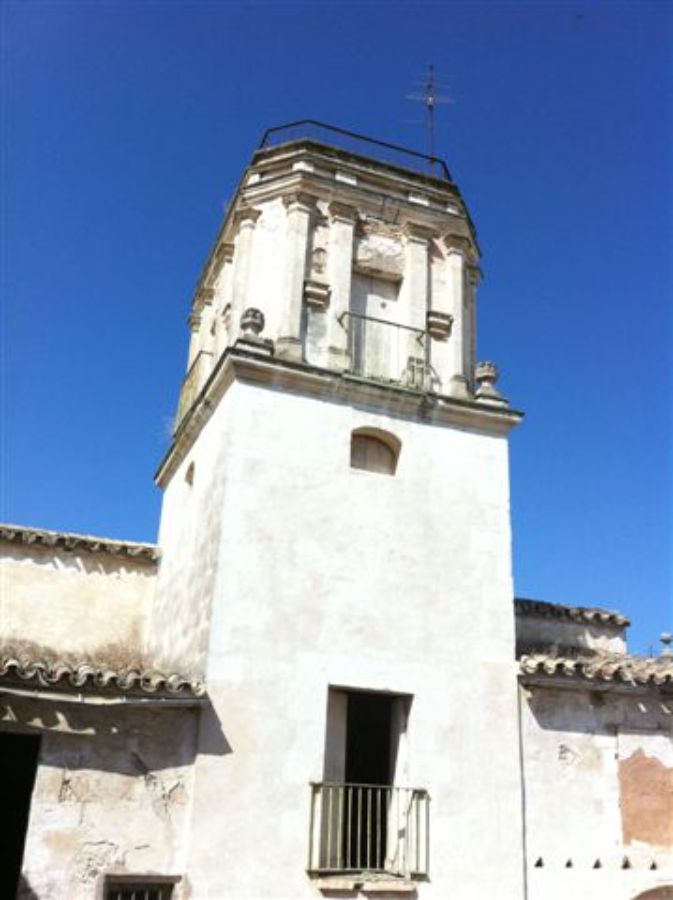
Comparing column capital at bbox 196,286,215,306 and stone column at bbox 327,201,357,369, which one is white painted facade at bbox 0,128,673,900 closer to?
stone column at bbox 327,201,357,369

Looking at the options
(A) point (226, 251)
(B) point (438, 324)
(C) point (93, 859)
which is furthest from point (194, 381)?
(C) point (93, 859)

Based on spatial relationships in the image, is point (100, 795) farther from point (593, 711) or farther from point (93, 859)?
point (593, 711)

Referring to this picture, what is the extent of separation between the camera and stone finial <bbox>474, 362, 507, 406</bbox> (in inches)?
499

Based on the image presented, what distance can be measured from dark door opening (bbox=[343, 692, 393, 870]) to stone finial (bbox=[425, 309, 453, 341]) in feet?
17.9

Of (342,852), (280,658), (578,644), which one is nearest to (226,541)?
(280,658)

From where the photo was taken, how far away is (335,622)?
34.7 feet

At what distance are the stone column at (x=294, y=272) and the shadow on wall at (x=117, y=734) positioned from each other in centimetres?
509

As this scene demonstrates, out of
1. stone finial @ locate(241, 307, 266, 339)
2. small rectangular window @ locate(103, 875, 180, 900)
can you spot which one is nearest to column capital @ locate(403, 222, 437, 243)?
stone finial @ locate(241, 307, 266, 339)

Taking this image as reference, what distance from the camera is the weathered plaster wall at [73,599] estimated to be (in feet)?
43.6

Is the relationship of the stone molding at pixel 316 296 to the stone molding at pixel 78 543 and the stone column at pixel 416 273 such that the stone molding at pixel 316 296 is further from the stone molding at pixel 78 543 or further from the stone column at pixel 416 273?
the stone molding at pixel 78 543

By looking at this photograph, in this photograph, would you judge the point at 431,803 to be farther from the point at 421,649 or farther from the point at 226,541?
the point at 226,541

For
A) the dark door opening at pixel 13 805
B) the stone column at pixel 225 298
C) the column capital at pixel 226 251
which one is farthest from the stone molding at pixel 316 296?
the dark door opening at pixel 13 805

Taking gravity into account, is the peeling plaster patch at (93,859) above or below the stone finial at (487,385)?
below

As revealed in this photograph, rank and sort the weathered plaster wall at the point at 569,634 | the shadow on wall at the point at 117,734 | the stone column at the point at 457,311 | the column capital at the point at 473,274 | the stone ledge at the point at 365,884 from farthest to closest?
the weathered plaster wall at the point at 569,634 < the column capital at the point at 473,274 < the stone column at the point at 457,311 < the stone ledge at the point at 365,884 < the shadow on wall at the point at 117,734
